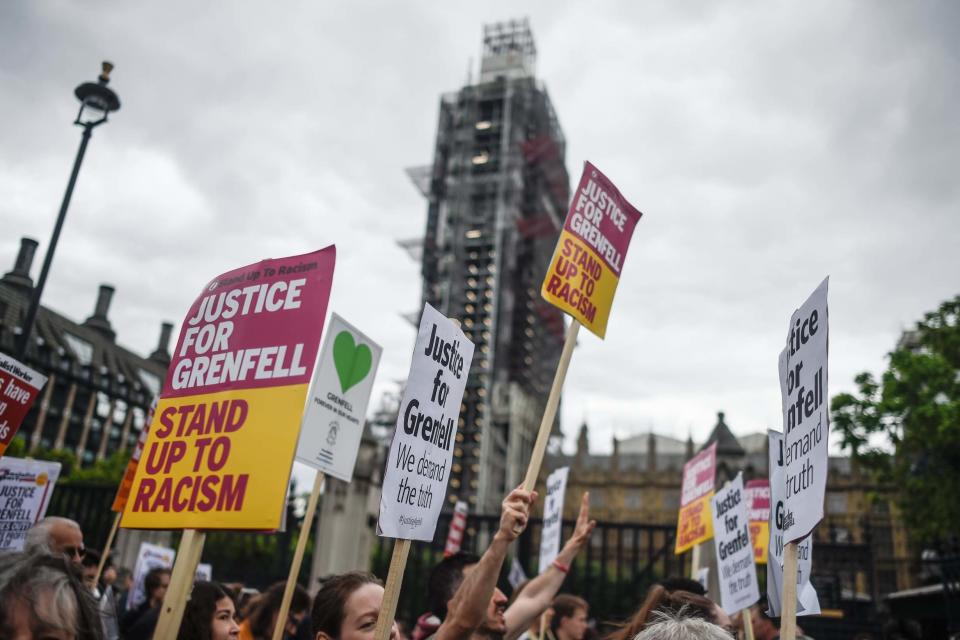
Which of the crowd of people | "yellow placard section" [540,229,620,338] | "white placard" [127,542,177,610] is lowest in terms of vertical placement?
"white placard" [127,542,177,610]

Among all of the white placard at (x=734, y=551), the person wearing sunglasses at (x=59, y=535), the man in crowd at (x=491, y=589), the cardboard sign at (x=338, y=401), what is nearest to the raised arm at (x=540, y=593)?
the man in crowd at (x=491, y=589)

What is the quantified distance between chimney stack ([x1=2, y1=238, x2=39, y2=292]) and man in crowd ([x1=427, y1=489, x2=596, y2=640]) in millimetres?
69071

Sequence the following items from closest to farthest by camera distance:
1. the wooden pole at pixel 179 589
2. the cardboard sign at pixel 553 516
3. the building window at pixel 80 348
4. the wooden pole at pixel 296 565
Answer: the wooden pole at pixel 179 589
the wooden pole at pixel 296 565
the cardboard sign at pixel 553 516
the building window at pixel 80 348

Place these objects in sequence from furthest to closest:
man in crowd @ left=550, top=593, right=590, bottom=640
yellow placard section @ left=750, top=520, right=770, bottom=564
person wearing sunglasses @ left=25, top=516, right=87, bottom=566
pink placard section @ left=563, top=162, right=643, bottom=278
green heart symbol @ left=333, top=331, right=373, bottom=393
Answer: yellow placard section @ left=750, top=520, right=770, bottom=564 → man in crowd @ left=550, top=593, right=590, bottom=640 → green heart symbol @ left=333, top=331, right=373, bottom=393 → person wearing sunglasses @ left=25, top=516, right=87, bottom=566 → pink placard section @ left=563, top=162, right=643, bottom=278

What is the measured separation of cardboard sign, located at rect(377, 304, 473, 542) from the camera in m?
3.21

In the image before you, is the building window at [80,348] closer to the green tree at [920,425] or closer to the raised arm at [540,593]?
the green tree at [920,425]

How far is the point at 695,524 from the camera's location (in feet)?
23.8

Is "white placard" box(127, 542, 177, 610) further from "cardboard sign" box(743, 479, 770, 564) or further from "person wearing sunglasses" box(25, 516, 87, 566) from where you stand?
"cardboard sign" box(743, 479, 770, 564)

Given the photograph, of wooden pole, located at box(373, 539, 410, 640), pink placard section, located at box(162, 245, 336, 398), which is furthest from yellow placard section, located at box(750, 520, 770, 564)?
pink placard section, located at box(162, 245, 336, 398)

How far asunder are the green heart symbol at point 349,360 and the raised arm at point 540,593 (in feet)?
6.64

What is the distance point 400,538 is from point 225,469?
2.58ft

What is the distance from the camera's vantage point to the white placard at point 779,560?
141 inches

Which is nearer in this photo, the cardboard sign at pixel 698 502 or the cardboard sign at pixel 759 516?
the cardboard sign at pixel 698 502

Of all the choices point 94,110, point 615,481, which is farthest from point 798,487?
point 615,481
